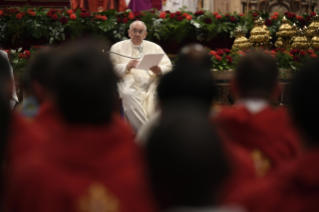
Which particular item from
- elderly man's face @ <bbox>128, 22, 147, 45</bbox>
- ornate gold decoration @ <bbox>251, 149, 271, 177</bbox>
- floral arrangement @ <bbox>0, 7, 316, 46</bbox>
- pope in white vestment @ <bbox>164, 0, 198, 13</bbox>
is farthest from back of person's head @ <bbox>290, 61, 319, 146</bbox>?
pope in white vestment @ <bbox>164, 0, 198, 13</bbox>

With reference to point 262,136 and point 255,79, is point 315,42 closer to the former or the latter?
point 255,79

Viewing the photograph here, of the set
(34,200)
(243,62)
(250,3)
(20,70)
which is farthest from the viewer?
(250,3)

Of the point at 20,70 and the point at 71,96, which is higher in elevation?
the point at 71,96

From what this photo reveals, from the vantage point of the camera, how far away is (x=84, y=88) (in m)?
1.42

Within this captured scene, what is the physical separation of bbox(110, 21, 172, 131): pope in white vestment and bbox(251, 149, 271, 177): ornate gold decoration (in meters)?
3.53

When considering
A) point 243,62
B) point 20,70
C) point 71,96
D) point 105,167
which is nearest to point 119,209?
point 105,167

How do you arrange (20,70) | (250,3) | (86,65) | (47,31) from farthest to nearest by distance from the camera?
(250,3) < (47,31) < (20,70) < (86,65)

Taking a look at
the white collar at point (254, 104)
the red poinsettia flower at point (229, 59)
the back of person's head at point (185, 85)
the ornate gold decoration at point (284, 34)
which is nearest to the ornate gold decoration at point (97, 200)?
the back of person's head at point (185, 85)

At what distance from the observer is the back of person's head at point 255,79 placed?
87.4 inches

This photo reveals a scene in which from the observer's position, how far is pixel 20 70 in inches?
255

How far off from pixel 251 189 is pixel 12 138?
3.16 feet

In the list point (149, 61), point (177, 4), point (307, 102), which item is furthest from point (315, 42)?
point (307, 102)

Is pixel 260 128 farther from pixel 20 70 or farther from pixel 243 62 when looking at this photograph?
pixel 20 70

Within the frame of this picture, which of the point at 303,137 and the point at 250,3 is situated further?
the point at 250,3
